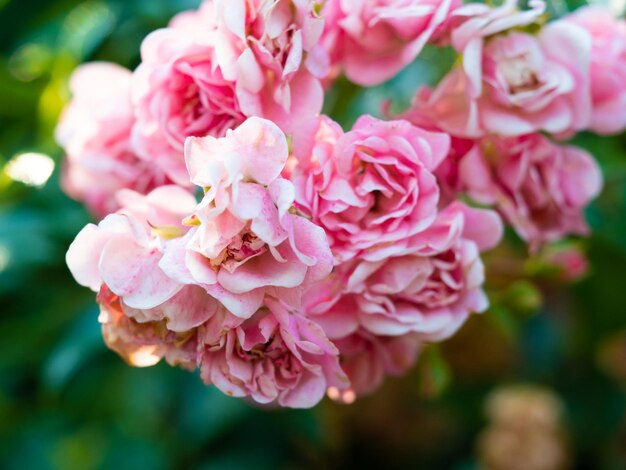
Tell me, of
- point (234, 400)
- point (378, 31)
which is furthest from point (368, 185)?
point (234, 400)

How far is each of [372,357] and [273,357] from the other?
13 cm

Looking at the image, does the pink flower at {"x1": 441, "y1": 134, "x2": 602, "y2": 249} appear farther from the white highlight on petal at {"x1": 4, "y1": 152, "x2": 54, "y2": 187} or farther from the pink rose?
the white highlight on petal at {"x1": 4, "y1": 152, "x2": 54, "y2": 187}

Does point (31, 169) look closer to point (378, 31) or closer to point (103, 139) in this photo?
point (103, 139)

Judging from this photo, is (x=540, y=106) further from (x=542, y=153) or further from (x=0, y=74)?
(x=0, y=74)

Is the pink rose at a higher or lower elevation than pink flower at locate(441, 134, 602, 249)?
higher

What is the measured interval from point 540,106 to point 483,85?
47 mm

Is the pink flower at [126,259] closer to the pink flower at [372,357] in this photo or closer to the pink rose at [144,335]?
the pink rose at [144,335]

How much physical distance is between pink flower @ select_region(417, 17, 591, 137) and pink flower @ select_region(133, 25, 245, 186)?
0.17m

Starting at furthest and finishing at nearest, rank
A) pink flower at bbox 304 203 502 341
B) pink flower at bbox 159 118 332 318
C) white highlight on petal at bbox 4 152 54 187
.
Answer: white highlight on petal at bbox 4 152 54 187
pink flower at bbox 304 203 502 341
pink flower at bbox 159 118 332 318

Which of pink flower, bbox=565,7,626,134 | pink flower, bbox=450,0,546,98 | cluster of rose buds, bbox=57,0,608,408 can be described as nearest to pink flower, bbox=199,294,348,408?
cluster of rose buds, bbox=57,0,608,408

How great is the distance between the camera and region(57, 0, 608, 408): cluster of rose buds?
1.82 feet

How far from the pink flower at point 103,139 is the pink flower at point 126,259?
0.15m

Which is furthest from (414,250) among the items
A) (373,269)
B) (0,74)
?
(0,74)

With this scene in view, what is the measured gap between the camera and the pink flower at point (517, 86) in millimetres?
707
